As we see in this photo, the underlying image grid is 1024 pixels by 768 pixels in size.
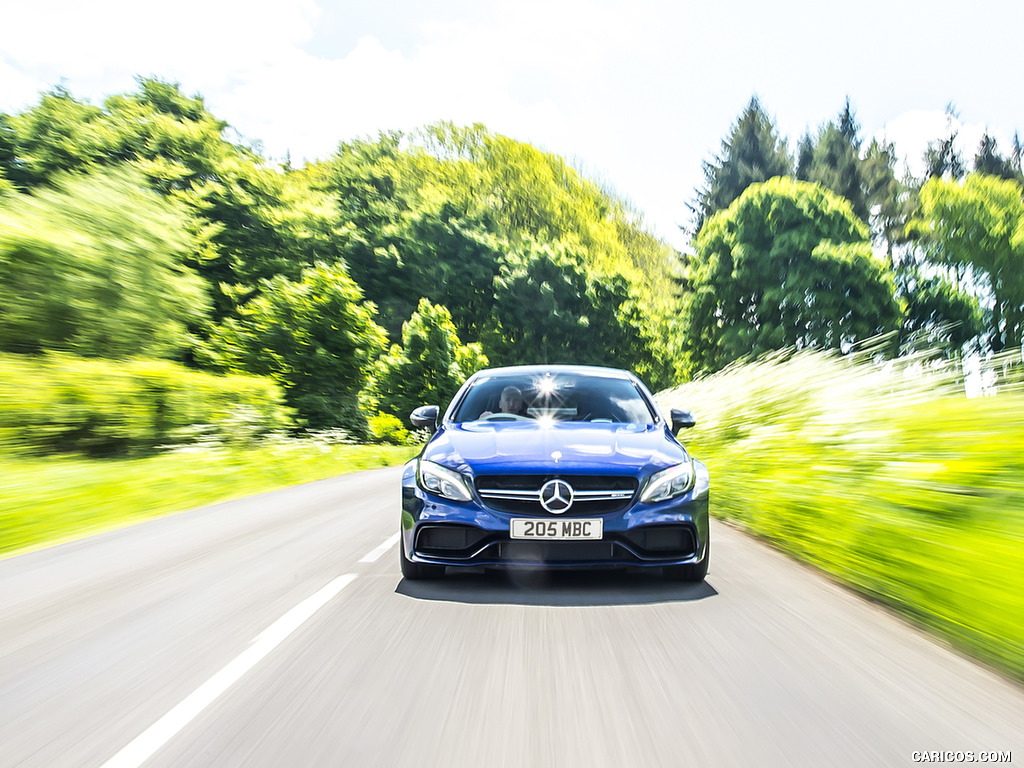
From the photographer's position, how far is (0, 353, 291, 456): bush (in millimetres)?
12383

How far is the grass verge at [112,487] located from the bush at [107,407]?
502 millimetres

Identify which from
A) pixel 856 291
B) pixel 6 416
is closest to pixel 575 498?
pixel 6 416

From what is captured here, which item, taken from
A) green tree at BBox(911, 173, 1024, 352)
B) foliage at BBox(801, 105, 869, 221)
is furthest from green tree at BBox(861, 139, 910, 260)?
green tree at BBox(911, 173, 1024, 352)

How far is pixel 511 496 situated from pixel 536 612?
0.75 meters

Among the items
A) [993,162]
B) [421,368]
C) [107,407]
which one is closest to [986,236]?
[993,162]

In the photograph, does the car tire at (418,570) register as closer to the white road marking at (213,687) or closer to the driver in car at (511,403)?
the white road marking at (213,687)

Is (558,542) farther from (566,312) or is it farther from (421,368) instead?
(566,312)

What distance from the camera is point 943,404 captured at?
7.18 m

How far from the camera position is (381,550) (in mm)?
7594

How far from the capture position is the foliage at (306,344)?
34312mm

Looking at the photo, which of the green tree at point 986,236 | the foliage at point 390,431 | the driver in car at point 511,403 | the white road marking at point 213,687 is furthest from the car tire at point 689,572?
the green tree at point 986,236

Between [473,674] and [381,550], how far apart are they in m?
3.80

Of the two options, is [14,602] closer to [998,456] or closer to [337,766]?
[337,766]

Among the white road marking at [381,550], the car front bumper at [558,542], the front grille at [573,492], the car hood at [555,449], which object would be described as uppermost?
the car hood at [555,449]
